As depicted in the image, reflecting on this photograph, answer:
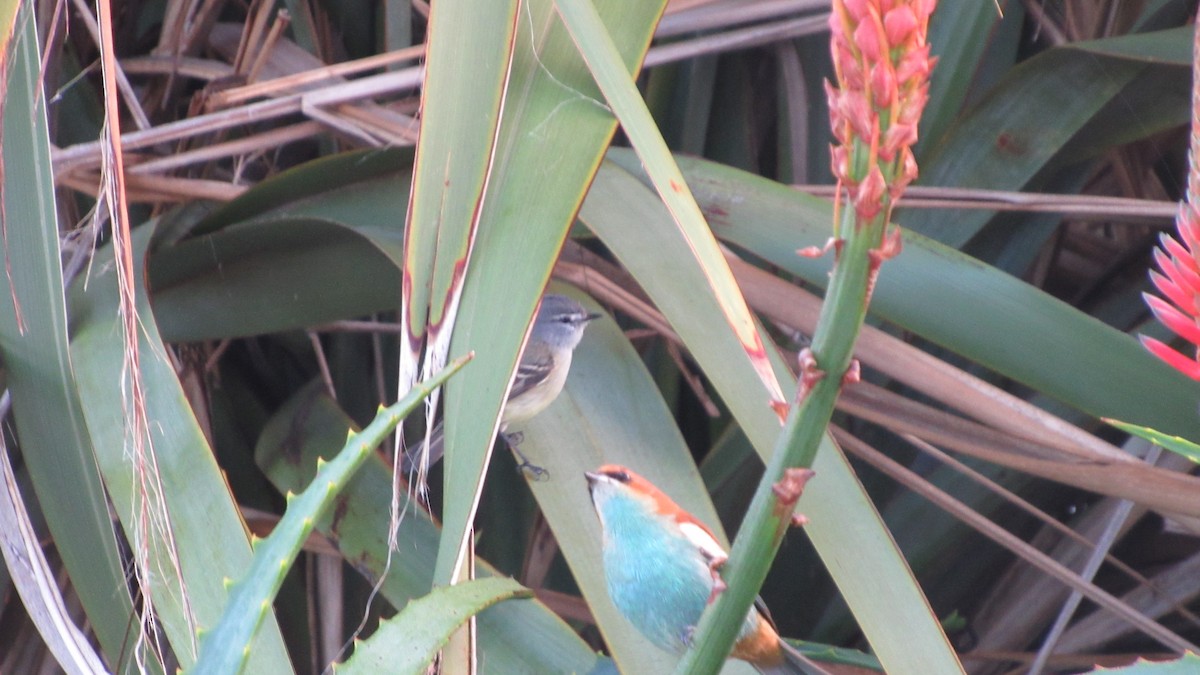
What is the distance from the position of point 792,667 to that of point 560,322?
51.8 inches

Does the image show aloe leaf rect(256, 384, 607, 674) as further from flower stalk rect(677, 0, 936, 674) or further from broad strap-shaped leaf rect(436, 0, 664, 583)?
flower stalk rect(677, 0, 936, 674)

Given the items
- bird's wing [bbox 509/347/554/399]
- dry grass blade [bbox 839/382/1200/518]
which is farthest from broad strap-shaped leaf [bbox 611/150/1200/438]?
bird's wing [bbox 509/347/554/399]

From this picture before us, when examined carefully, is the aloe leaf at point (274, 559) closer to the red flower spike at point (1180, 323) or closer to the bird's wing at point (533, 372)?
the red flower spike at point (1180, 323)

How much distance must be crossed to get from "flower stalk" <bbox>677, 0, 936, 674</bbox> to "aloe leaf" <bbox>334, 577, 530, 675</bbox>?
0.37m

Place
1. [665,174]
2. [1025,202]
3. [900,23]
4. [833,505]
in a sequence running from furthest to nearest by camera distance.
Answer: [1025,202] < [833,505] < [665,174] < [900,23]

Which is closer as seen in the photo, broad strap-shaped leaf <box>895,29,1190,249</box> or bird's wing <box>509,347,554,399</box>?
broad strap-shaped leaf <box>895,29,1190,249</box>

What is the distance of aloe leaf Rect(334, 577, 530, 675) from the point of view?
823mm

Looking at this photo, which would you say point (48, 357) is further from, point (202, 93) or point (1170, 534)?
point (1170, 534)

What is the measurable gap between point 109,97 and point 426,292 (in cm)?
29

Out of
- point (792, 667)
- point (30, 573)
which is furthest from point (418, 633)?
point (30, 573)

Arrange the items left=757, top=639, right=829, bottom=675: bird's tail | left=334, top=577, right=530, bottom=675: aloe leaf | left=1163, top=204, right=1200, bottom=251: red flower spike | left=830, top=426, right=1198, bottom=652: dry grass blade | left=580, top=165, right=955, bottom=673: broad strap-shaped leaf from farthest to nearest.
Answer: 1. left=830, top=426, right=1198, bottom=652: dry grass blade
2. left=757, top=639, right=829, bottom=675: bird's tail
3. left=580, top=165, right=955, bottom=673: broad strap-shaped leaf
4. left=334, top=577, right=530, bottom=675: aloe leaf
5. left=1163, top=204, right=1200, bottom=251: red flower spike

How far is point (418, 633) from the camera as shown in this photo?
854mm

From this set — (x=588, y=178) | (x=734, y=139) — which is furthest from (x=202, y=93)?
(x=588, y=178)

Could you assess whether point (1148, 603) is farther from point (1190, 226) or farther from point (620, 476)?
point (1190, 226)
